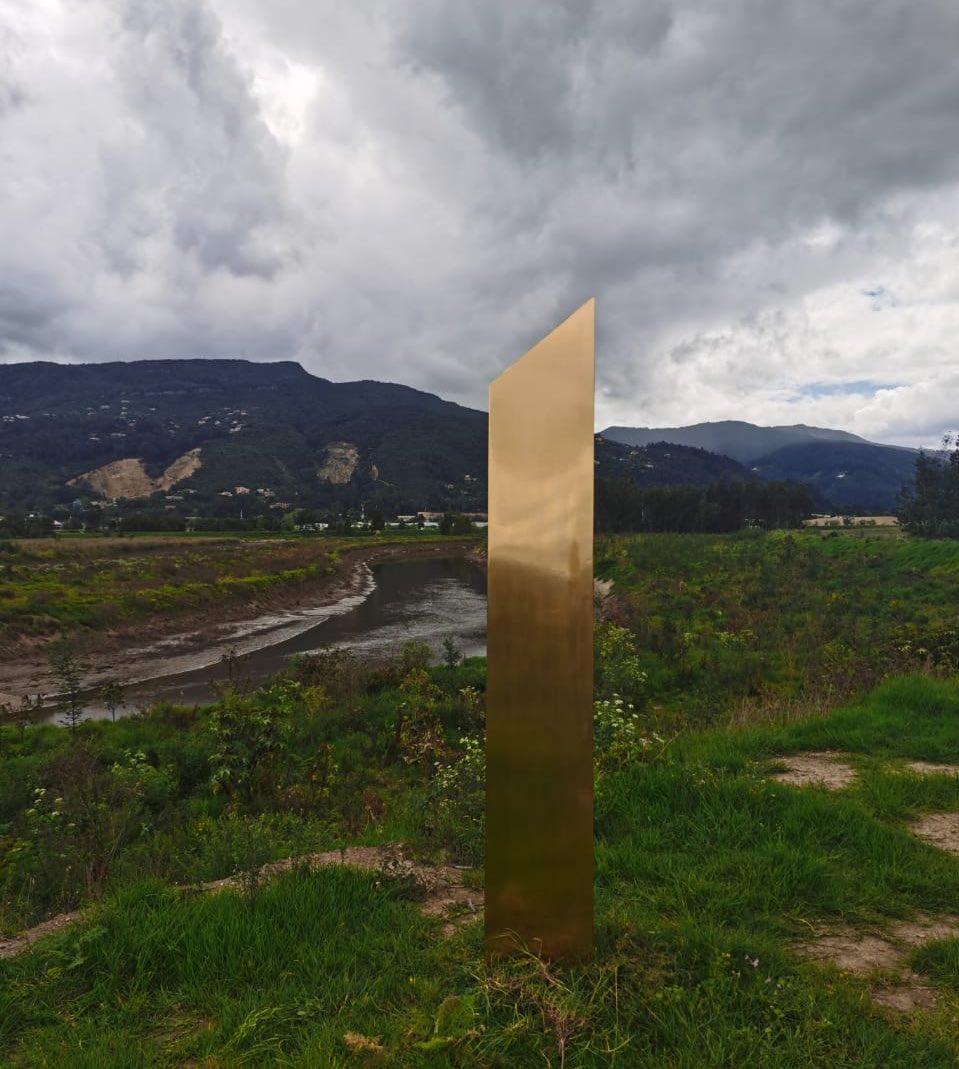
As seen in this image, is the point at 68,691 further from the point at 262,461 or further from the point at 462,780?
the point at 262,461

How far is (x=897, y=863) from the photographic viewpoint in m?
4.04

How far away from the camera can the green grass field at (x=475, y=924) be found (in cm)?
258

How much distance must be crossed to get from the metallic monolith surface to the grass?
0.24 meters

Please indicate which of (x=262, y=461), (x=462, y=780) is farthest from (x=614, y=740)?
(x=262, y=461)

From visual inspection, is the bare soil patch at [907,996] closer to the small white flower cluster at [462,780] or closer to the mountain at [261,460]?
the small white flower cluster at [462,780]

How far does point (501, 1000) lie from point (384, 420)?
188554 mm

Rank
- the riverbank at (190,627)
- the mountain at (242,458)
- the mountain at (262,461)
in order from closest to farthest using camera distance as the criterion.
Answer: the riverbank at (190,627) → the mountain at (262,461) → the mountain at (242,458)

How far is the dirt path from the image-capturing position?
3631mm

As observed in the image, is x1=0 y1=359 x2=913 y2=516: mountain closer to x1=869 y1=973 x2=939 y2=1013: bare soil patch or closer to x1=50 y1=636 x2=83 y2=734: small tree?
x1=50 y1=636 x2=83 y2=734: small tree

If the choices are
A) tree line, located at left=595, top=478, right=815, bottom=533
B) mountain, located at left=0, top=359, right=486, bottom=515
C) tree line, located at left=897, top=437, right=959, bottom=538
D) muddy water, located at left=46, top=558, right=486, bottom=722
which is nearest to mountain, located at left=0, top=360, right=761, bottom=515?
mountain, located at left=0, top=359, right=486, bottom=515

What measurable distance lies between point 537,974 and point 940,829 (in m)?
3.63

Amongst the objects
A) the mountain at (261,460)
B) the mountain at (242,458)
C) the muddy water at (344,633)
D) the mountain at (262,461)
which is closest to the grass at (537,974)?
the muddy water at (344,633)

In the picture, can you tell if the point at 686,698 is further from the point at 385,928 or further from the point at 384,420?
the point at 384,420

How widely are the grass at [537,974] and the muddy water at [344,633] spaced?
32.1 feet
